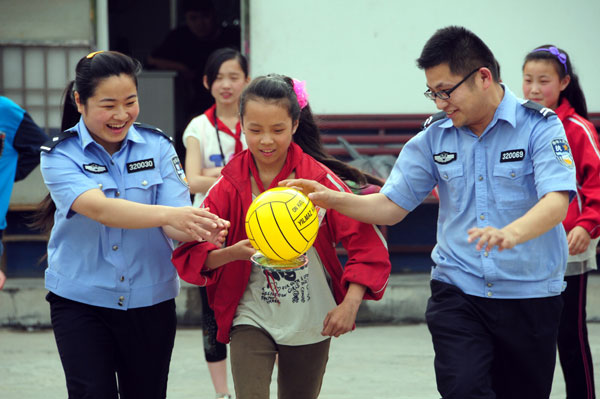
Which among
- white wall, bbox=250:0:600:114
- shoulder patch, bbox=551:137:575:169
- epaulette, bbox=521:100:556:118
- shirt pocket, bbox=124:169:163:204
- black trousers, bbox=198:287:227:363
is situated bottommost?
black trousers, bbox=198:287:227:363

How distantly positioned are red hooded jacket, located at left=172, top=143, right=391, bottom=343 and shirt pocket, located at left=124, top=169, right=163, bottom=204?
0.23 metres

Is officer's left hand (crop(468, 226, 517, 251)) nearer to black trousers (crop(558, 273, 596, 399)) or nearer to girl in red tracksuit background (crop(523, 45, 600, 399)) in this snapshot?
girl in red tracksuit background (crop(523, 45, 600, 399))

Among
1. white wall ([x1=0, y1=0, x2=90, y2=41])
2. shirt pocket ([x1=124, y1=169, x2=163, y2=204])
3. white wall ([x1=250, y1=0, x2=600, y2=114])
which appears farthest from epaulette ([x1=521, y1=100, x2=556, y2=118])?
white wall ([x1=0, y1=0, x2=90, y2=41])

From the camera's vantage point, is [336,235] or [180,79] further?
[180,79]

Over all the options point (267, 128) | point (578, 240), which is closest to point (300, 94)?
point (267, 128)

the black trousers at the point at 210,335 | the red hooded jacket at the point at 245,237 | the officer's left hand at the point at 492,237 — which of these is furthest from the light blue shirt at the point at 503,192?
the black trousers at the point at 210,335

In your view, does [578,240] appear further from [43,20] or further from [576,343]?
[43,20]

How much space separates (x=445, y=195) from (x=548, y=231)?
0.44 m

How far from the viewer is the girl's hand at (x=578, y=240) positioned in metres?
4.34

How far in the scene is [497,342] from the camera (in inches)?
141

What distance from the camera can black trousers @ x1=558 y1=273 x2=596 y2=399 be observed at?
4574 millimetres


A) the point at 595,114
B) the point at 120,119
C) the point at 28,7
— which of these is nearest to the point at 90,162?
the point at 120,119

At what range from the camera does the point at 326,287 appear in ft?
12.1

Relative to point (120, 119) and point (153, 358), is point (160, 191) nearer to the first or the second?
point (120, 119)
